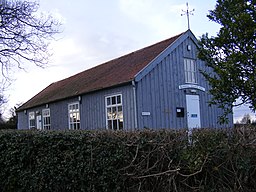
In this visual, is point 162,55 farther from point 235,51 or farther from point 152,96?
point 235,51

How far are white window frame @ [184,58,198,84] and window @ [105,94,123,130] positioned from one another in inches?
171

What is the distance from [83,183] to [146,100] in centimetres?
910

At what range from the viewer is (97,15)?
51.3ft

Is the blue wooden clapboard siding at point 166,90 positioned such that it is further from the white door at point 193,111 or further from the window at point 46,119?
the window at point 46,119

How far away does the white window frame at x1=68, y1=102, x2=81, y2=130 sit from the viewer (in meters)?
19.0

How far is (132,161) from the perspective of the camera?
20.6ft

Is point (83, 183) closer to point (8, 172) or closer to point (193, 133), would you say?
point (8, 172)

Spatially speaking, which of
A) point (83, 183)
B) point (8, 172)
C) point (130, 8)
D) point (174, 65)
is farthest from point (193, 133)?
point (174, 65)

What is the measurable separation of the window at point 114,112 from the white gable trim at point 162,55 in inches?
60.6

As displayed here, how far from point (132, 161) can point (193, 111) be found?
11.6 meters

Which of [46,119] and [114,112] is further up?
[114,112]

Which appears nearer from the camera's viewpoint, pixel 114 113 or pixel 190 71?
pixel 114 113

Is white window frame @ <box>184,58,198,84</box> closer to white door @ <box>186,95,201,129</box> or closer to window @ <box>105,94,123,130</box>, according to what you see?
white door @ <box>186,95,201,129</box>

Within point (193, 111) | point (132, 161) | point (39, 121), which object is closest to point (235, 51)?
point (132, 161)
